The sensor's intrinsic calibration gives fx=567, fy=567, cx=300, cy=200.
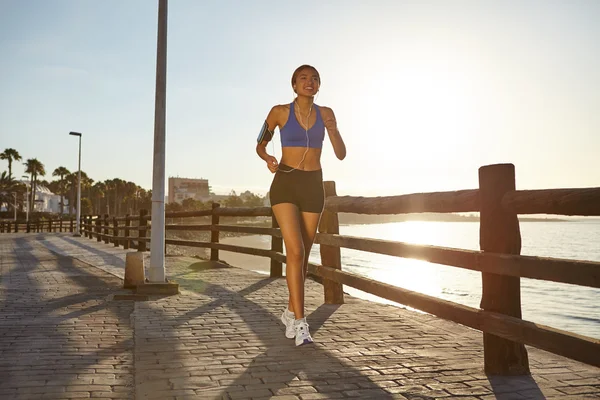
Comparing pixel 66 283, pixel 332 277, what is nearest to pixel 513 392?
pixel 332 277

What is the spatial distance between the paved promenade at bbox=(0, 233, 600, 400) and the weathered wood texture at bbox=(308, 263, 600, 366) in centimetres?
31

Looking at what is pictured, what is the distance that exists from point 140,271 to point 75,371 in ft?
14.2

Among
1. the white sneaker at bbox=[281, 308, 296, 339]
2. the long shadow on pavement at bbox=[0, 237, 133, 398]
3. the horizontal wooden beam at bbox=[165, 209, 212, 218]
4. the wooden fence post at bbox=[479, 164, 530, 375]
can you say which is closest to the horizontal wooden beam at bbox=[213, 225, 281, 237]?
the horizontal wooden beam at bbox=[165, 209, 212, 218]

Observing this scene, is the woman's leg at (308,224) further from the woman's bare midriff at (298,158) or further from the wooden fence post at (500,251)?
the wooden fence post at (500,251)

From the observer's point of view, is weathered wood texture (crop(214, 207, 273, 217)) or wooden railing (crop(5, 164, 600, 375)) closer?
wooden railing (crop(5, 164, 600, 375))

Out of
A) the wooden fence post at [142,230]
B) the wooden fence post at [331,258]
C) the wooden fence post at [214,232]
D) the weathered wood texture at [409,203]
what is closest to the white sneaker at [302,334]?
the weathered wood texture at [409,203]

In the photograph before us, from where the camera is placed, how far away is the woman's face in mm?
4488

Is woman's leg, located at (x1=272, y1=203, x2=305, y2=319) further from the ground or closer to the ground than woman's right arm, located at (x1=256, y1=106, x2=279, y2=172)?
closer to the ground

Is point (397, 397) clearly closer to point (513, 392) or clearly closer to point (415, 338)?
point (513, 392)

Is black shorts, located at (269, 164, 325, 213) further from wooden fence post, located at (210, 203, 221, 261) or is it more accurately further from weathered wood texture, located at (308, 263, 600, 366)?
wooden fence post, located at (210, 203, 221, 261)

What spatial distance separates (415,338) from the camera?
4.70m

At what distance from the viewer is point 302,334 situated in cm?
444

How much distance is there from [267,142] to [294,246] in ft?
2.82

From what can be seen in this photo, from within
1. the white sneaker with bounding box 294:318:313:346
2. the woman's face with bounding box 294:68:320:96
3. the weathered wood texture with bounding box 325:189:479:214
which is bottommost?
the white sneaker with bounding box 294:318:313:346
